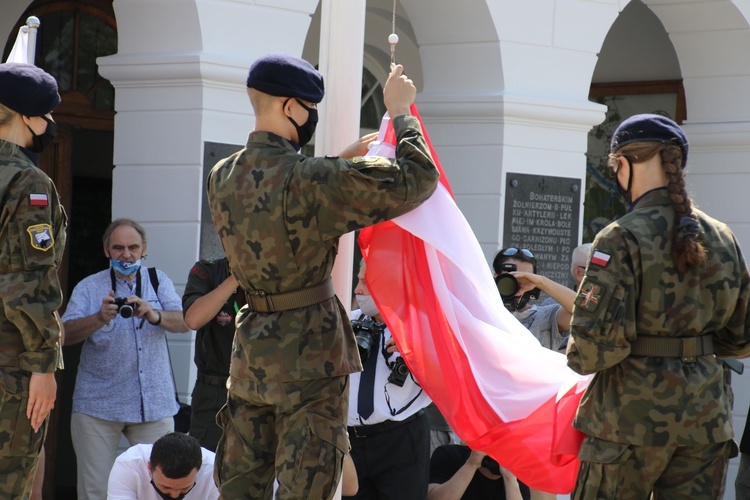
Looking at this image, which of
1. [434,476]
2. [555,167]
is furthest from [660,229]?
[555,167]

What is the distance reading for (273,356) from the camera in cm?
376

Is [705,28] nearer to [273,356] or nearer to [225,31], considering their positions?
[225,31]

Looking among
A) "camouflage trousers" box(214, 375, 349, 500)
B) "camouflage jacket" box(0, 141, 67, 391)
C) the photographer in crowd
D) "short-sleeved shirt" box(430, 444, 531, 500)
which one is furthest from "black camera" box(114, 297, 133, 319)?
"camouflage trousers" box(214, 375, 349, 500)

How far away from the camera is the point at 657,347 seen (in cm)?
391

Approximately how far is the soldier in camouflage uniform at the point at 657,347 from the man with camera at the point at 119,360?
9.93 feet

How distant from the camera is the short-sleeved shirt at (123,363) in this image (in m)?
6.38

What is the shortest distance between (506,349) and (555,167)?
4046 millimetres

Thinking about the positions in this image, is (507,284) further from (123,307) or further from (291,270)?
(291,270)

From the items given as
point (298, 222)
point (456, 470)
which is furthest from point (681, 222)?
point (456, 470)

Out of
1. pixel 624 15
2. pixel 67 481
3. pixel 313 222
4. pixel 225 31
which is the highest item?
pixel 624 15

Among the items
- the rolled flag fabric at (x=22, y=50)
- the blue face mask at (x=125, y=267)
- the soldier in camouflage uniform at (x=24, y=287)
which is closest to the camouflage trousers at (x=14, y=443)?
the soldier in camouflage uniform at (x=24, y=287)

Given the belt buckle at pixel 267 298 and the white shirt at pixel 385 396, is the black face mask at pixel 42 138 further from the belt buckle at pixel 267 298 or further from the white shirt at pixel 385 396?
the white shirt at pixel 385 396

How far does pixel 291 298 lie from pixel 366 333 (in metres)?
2.03

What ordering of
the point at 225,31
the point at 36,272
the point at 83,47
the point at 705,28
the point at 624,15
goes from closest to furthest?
the point at 36,272 → the point at 225,31 → the point at 83,47 → the point at 705,28 → the point at 624,15
